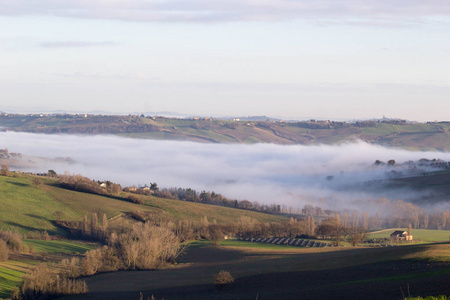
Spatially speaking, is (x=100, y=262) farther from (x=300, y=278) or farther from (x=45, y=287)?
(x=300, y=278)

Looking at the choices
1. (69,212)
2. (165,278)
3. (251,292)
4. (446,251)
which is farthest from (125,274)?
(69,212)

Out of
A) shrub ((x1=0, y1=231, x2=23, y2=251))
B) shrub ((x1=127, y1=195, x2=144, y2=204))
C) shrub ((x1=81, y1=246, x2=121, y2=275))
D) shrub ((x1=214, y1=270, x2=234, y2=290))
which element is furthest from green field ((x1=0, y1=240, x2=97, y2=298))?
shrub ((x1=127, y1=195, x2=144, y2=204))

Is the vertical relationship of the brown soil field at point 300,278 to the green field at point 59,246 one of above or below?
above

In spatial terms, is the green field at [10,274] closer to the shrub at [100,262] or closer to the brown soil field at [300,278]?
the shrub at [100,262]

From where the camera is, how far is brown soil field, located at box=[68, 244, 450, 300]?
134 feet

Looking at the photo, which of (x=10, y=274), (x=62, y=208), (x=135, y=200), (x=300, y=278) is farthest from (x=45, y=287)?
(x=135, y=200)

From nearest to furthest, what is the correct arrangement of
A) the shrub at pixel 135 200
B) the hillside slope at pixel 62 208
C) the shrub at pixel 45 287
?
the shrub at pixel 45 287 → the hillside slope at pixel 62 208 → the shrub at pixel 135 200

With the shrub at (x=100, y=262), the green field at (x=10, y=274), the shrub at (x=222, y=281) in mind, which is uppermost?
the shrub at (x=222, y=281)

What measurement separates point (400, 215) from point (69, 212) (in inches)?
3107

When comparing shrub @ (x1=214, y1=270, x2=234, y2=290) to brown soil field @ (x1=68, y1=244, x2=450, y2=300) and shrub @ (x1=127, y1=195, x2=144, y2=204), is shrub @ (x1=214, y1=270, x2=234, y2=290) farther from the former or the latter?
shrub @ (x1=127, y1=195, x2=144, y2=204)

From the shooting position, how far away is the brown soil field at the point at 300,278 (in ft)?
134

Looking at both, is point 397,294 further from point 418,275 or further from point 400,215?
point 400,215

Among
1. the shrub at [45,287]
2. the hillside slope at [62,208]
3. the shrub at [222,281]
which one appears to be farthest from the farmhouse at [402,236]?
the shrub at [45,287]

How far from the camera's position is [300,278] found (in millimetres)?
51312
